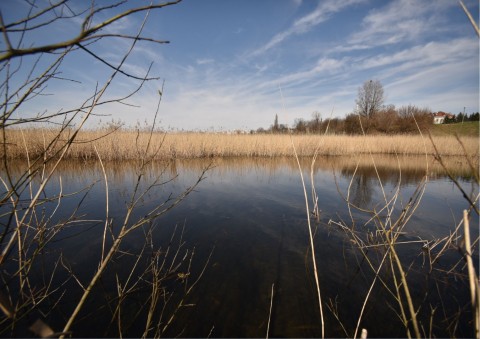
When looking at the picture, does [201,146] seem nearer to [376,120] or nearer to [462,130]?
[462,130]

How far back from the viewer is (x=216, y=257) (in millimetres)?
2248

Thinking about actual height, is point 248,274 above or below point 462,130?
below

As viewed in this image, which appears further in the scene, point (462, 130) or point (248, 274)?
point (462, 130)

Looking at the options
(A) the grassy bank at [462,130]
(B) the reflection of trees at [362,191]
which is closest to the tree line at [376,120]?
(A) the grassy bank at [462,130]

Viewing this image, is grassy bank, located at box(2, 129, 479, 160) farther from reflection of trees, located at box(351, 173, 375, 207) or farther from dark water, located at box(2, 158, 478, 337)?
dark water, located at box(2, 158, 478, 337)

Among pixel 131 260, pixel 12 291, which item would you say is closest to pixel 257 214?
pixel 131 260

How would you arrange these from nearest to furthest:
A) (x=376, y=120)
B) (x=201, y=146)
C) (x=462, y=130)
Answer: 1. (x=462, y=130)
2. (x=201, y=146)
3. (x=376, y=120)

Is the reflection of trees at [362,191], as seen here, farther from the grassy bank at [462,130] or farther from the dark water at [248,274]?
the grassy bank at [462,130]

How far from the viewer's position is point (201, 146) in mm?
9891

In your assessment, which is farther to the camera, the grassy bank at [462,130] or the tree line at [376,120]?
the tree line at [376,120]

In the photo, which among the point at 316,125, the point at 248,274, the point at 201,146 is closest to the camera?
the point at 248,274

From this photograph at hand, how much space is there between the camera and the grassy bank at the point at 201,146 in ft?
25.4

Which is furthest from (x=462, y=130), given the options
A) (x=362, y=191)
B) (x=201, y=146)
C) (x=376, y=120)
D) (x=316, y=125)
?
(x=376, y=120)

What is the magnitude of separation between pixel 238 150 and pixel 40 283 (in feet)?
29.8
